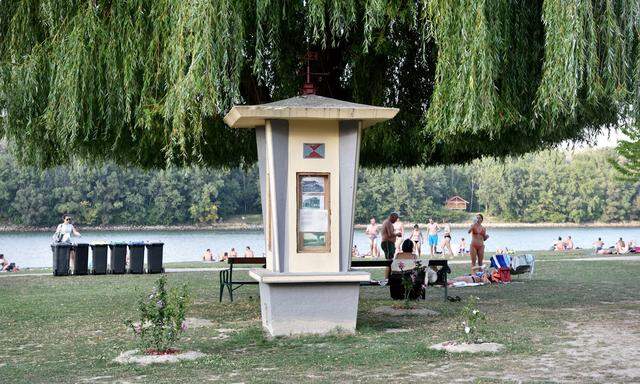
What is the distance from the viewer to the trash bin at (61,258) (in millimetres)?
24906

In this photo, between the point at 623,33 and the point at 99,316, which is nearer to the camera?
the point at 623,33

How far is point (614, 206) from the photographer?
104 metres

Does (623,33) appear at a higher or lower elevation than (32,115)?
higher

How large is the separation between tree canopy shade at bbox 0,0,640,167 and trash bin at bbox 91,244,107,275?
1028 centimetres

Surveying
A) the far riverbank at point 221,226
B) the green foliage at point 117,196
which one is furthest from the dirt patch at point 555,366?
the far riverbank at point 221,226

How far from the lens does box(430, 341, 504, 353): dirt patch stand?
1020 cm

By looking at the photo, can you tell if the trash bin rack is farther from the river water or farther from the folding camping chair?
the river water

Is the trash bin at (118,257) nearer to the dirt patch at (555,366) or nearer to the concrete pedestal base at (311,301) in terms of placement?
the concrete pedestal base at (311,301)

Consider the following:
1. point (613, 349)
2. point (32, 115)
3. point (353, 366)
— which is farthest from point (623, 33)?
point (32, 115)

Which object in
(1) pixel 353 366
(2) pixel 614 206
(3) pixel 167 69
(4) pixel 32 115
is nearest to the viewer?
(1) pixel 353 366

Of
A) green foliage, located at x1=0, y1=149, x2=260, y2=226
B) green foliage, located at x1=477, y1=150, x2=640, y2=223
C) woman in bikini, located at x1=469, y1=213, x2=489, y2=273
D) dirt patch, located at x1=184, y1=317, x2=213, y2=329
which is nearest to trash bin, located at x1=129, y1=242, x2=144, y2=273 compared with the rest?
woman in bikini, located at x1=469, y1=213, x2=489, y2=273

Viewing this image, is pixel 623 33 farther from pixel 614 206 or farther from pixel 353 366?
pixel 614 206

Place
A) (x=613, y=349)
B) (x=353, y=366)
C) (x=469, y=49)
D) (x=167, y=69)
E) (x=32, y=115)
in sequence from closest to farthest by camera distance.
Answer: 1. (x=353, y=366)
2. (x=613, y=349)
3. (x=469, y=49)
4. (x=167, y=69)
5. (x=32, y=115)

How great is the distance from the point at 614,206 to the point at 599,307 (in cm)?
9417
